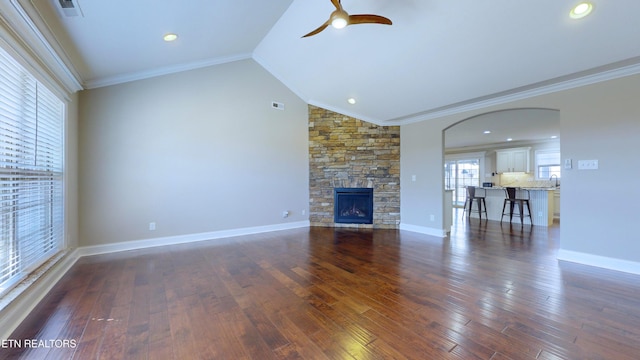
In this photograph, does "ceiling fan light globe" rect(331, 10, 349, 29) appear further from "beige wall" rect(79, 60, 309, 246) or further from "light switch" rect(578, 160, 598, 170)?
"light switch" rect(578, 160, 598, 170)

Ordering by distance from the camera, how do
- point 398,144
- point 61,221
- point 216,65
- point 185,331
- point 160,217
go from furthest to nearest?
point 398,144
point 216,65
point 160,217
point 61,221
point 185,331

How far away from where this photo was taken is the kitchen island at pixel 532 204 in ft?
19.9

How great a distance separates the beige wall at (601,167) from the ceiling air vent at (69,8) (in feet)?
17.8

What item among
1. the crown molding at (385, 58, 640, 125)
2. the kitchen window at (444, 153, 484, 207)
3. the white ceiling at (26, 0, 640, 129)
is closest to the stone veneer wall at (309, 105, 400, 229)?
the white ceiling at (26, 0, 640, 129)

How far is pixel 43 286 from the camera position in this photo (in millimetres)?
2508

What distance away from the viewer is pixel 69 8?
2.29 metres

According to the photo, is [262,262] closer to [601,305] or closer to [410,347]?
[410,347]

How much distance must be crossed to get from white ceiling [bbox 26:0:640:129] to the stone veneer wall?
103 centimetres

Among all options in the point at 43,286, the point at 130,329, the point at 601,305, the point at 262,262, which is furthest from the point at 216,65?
the point at 601,305

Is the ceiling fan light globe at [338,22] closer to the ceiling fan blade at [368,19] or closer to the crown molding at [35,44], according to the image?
the ceiling fan blade at [368,19]

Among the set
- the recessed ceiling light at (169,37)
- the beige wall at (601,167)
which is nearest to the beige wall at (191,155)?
the recessed ceiling light at (169,37)

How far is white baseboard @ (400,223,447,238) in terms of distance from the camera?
16.2ft

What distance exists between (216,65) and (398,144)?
401cm

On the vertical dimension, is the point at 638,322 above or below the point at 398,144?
below
